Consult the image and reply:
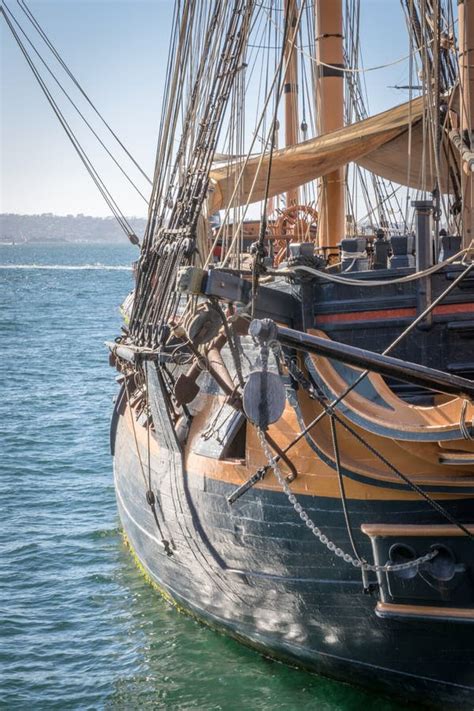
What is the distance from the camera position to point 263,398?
7652 mm

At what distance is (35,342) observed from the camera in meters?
47.8

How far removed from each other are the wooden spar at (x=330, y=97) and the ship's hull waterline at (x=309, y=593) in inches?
243

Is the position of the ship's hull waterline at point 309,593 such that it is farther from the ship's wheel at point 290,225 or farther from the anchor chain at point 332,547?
the ship's wheel at point 290,225

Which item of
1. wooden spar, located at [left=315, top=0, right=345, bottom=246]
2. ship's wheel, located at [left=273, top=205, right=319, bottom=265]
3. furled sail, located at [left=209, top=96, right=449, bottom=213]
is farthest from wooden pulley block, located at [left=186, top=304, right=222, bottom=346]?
ship's wheel, located at [left=273, top=205, right=319, bottom=265]

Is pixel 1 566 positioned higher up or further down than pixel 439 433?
further down

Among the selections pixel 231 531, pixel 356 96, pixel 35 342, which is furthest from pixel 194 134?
pixel 35 342

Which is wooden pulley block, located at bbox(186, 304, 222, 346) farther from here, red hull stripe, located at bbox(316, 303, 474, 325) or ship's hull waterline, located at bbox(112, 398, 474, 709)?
ship's hull waterline, located at bbox(112, 398, 474, 709)

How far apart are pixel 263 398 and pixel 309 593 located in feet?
8.51

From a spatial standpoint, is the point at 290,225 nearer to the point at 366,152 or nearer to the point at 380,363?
the point at 366,152

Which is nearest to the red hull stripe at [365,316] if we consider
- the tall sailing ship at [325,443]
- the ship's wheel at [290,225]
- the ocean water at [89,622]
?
the tall sailing ship at [325,443]

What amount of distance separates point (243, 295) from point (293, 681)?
3938 millimetres

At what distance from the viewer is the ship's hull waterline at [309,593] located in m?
8.95

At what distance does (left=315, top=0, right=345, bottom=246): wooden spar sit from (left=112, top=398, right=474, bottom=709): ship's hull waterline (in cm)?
618

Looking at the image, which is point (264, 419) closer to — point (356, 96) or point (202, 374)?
point (202, 374)
